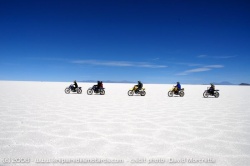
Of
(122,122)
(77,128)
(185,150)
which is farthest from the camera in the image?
(122,122)

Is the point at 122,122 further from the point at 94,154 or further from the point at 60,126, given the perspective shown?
the point at 94,154

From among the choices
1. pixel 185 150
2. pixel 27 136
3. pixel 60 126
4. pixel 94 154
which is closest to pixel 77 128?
pixel 60 126

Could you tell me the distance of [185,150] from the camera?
4070 mm

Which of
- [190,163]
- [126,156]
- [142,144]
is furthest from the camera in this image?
[142,144]

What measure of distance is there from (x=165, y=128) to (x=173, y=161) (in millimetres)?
2382

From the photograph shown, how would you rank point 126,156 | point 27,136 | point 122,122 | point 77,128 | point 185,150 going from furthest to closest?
point 122,122
point 77,128
point 27,136
point 185,150
point 126,156

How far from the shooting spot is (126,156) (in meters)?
3.71

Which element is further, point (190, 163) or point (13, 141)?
point (13, 141)

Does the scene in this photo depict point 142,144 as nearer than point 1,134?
Yes

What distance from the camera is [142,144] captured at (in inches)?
173

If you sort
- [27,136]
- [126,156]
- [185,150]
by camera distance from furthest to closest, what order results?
[27,136] → [185,150] → [126,156]

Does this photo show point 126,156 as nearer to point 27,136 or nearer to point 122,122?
point 27,136

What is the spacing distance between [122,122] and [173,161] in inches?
127

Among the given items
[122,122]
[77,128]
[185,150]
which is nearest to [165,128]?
[122,122]
